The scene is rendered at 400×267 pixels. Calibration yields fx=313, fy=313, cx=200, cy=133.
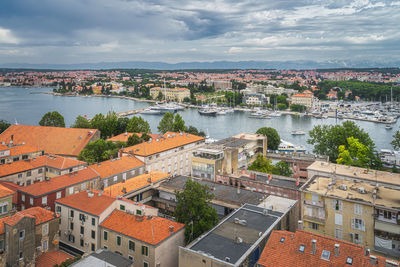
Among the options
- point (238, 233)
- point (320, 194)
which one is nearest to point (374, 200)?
point (320, 194)

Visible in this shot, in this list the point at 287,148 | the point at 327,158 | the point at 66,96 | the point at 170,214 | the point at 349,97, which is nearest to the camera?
the point at 170,214

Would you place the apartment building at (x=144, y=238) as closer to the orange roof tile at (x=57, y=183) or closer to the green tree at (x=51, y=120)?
the orange roof tile at (x=57, y=183)

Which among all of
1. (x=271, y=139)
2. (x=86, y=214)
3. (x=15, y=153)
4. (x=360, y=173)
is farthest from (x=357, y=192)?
(x=271, y=139)

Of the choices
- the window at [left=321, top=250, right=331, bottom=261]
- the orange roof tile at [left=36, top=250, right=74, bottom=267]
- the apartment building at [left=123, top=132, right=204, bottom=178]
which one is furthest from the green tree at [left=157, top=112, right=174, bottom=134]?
the window at [left=321, top=250, right=331, bottom=261]

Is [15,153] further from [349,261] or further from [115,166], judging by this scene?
[349,261]

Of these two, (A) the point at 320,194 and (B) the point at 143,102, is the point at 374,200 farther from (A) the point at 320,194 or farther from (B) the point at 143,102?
(B) the point at 143,102

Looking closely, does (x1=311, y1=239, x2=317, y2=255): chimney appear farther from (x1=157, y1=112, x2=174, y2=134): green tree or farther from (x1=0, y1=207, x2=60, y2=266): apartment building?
(x1=157, y1=112, x2=174, y2=134): green tree
